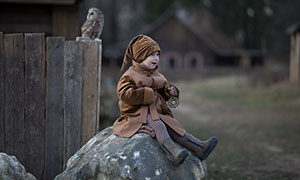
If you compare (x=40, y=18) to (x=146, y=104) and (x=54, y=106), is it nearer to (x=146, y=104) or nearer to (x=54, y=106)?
(x=54, y=106)

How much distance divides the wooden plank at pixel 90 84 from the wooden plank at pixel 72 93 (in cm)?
5

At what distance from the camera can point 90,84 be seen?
4754 mm

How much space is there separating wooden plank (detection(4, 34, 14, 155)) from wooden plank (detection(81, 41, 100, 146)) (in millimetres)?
857

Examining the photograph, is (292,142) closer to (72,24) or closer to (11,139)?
(72,24)

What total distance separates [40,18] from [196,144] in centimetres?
549

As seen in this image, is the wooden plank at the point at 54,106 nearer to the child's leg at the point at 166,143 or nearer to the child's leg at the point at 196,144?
the child's leg at the point at 166,143

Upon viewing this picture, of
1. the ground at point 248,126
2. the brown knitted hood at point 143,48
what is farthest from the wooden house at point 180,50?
the brown knitted hood at point 143,48

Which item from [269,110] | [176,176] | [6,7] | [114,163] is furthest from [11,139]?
[269,110]

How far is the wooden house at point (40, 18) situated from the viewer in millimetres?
8086

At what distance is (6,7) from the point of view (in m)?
8.12

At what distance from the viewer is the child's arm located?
3.78 metres

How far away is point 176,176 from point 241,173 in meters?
2.77

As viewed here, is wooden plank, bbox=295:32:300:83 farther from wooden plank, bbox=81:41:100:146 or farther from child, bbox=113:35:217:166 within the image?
child, bbox=113:35:217:166

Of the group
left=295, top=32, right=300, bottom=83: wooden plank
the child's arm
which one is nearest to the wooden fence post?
the child's arm
